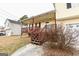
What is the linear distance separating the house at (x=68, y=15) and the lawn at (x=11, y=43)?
0.73 meters

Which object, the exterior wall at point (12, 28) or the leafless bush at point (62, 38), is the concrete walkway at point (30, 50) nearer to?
the leafless bush at point (62, 38)

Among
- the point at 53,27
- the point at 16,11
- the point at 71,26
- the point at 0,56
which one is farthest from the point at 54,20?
the point at 0,56

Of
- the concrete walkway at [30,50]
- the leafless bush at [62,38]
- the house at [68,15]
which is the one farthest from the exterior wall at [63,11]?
the concrete walkway at [30,50]

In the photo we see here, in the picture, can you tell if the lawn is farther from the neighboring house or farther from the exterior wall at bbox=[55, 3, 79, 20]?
the exterior wall at bbox=[55, 3, 79, 20]

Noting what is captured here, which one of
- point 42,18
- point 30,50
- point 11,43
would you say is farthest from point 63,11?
point 11,43

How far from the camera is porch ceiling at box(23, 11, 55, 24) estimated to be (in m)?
3.10

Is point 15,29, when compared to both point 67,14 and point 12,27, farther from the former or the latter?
point 67,14

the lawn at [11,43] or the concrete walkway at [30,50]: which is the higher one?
the lawn at [11,43]


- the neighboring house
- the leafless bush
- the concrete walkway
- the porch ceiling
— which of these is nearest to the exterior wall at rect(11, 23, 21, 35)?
the neighboring house

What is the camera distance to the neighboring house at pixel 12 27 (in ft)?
10.2

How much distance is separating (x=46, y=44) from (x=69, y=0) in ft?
3.07

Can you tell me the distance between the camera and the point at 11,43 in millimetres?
3141

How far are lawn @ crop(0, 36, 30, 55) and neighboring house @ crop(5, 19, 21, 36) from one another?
9 cm

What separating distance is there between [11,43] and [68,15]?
1.19 meters
